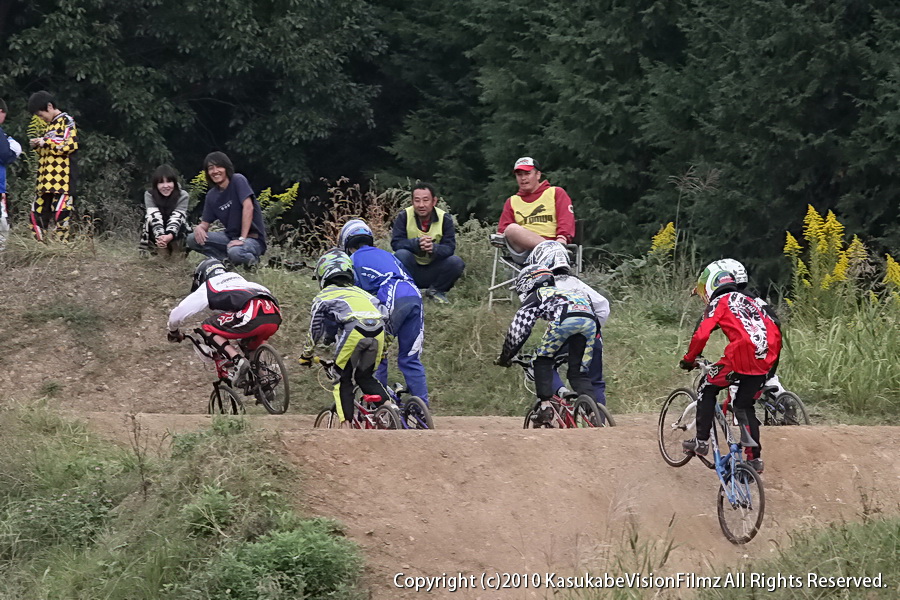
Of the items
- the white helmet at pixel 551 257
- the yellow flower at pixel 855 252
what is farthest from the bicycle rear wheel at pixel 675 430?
the yellow flower at pixel 855 252

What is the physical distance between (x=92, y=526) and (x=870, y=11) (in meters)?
13.0

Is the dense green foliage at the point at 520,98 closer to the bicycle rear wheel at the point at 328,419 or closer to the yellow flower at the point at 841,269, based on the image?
the yellow flower at the point at 841,269

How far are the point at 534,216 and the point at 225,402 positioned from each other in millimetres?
3471

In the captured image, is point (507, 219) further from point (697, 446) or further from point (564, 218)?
point (697, 446)

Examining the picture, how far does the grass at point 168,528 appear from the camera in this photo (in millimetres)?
7484

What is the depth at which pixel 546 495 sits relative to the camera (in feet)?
28.4

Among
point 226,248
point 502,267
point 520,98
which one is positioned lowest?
point 502,267

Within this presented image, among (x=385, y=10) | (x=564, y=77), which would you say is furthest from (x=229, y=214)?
(x=385, y=10)

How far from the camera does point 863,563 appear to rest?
707cm

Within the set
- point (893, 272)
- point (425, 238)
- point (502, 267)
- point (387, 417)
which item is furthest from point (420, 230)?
point (893, 272)

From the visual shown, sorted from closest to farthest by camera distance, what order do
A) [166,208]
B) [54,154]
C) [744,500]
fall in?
[744,500] < [166,208] < [54,154]

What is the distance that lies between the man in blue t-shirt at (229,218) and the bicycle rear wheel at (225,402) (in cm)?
185

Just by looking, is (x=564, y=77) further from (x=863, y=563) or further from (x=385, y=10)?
(x=863, y=563)

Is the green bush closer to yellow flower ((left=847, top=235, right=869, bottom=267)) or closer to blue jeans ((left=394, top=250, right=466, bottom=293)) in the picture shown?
blue jeans ((left=394, top=250, right=466, bottom=293))
